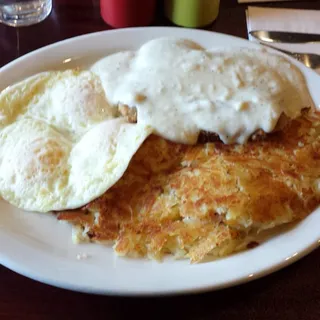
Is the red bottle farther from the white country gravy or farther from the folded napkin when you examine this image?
the folded napkin

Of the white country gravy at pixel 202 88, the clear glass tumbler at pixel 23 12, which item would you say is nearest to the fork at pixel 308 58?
the white country gravy at pixel 202 88

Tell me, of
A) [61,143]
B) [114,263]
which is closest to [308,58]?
[61,143]

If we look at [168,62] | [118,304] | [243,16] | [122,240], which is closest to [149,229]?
[122,240]

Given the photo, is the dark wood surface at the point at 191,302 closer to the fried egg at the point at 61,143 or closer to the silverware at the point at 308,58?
the fried egg at the point at 61,143

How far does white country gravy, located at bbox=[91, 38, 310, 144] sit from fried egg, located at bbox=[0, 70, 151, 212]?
7 centimetres

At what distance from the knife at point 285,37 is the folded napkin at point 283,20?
39mm

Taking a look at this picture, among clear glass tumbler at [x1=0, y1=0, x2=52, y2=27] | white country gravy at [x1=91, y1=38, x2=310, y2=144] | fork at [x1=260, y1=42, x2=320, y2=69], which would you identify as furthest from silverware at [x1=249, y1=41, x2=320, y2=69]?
clear glass tumbler at [x1=0, y1=0, x2=52, y2=27]

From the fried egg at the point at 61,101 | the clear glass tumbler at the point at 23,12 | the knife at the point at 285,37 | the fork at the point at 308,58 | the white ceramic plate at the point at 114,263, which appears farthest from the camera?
the clear glass tumbler at the point at 23,12

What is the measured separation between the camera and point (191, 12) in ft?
5.56

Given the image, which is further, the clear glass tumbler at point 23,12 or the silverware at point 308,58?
the clear glass tumbler at point 23,12

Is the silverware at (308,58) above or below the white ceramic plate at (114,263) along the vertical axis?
above

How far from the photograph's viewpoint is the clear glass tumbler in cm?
178

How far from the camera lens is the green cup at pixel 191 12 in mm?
1673

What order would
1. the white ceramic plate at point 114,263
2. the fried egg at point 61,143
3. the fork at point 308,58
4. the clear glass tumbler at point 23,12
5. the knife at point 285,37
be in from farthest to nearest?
the clear glass tumbler at point 23,12, the knife at point 285,37, the fork at point 308,58, the fried egg at point 61,143, the white ceramic plate at point 114,263
